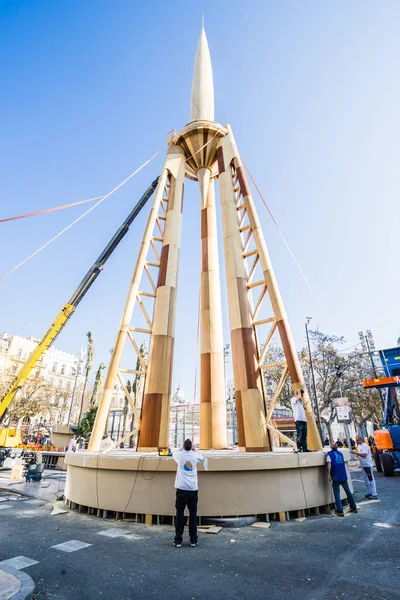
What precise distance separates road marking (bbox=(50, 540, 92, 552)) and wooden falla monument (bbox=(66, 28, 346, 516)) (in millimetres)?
1599

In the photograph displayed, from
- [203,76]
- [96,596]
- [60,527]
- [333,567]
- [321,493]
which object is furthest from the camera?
[203,76]

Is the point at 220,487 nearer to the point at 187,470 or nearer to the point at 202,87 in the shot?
the point at 187,470

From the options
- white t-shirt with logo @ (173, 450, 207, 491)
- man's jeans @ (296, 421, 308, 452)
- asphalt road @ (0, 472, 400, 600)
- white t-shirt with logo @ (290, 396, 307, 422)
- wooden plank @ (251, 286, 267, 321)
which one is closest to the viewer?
asphalt road @ (0, 472, 400, 600)

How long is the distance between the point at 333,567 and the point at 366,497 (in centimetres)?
651

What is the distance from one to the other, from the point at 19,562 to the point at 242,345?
6870 mm

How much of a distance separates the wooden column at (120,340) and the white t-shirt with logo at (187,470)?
13.2 feet

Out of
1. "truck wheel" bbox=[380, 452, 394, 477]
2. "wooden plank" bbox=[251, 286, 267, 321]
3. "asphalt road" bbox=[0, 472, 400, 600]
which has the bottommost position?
"asphalt road" bbox=[0, 472, 400, 600]

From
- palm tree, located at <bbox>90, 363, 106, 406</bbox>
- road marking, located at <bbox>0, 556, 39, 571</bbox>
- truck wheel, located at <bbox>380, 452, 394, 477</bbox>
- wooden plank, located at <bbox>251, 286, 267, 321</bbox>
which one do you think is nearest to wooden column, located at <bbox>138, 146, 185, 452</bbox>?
wooden plank, located at <bbox>251, 286, 267, 321</bbox>

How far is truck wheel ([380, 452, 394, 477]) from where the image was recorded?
14336 mm

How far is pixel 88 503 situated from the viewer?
7.34m

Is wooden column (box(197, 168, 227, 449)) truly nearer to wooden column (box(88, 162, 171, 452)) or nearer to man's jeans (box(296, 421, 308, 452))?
wooden column (box(88, 162, 171, 452))

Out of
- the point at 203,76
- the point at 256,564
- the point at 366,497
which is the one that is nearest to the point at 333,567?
the point at 256,564

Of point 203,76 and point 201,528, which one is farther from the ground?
→ point 203,76

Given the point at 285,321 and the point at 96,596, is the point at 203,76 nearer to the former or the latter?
the point at 285,321
